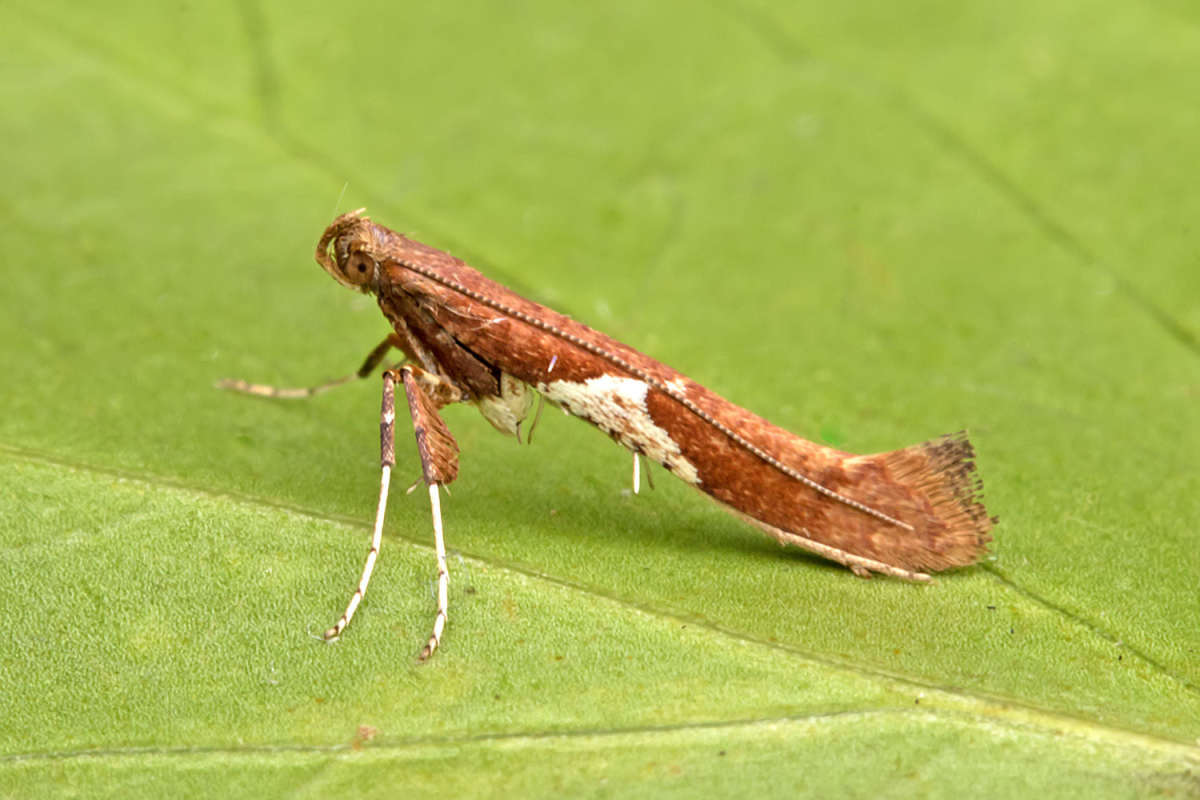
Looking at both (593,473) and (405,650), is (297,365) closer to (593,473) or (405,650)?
(593,473)

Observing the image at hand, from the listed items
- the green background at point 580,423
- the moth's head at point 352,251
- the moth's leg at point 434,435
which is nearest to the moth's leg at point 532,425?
the green background at point 580,423

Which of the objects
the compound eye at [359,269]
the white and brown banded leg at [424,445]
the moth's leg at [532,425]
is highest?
the compound eye at [359,269]

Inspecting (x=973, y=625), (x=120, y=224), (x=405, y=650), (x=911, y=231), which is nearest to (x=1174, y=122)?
(x=911, y=231)

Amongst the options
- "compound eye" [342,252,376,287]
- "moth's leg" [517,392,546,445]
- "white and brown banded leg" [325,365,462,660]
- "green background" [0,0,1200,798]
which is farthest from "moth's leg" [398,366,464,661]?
"compound eye" [342,252,376,287]

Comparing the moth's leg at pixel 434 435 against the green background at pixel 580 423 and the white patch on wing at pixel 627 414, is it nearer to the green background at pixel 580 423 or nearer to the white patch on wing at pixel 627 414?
the green background at pixel 580 423

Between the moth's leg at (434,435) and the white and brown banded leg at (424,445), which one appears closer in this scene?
the white and brown banded leg at (424,445)

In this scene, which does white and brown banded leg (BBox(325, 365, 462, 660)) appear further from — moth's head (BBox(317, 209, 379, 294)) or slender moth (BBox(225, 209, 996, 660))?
moth's head (BBox(317, 209, 379, 294))
